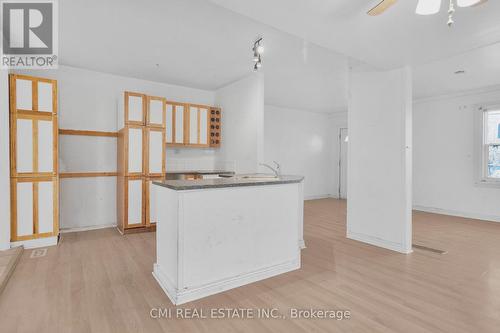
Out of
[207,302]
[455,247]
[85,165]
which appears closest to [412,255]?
[455,247]

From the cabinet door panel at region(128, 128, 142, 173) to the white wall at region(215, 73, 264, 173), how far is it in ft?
5.70

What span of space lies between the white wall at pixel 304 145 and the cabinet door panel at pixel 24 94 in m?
5.12

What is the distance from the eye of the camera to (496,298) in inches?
95.0

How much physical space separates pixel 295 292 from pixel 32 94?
4129 mm

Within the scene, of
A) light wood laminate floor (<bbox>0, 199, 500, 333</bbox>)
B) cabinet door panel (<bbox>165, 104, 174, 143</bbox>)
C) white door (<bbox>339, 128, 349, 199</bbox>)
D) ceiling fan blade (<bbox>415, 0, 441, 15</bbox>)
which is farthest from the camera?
white door (<bbox>339, 128, 349, 199</bbox>)

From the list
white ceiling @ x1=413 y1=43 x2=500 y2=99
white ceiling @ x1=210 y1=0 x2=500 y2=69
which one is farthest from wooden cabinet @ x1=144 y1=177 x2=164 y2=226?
white ceiling @ x1=413 y1=43 x2=500 y2=99

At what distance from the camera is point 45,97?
3707mm

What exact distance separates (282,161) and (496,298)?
5734 millimetres

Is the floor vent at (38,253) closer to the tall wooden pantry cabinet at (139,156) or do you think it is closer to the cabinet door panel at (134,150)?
the tall wooden pantry cabinet at (139,156)

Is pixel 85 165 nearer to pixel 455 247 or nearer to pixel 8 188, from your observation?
pixel 8 188

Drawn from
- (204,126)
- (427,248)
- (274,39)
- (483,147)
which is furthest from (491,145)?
(204,126)

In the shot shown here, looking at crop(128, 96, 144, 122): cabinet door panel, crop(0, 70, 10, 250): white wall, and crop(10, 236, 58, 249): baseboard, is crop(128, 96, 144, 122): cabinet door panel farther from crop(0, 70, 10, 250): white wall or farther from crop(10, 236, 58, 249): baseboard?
crop(10, 236, 58, 249): baseboard

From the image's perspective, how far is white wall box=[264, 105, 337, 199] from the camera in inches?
301

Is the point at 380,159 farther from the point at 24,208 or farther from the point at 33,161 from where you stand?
the point at 24,208
